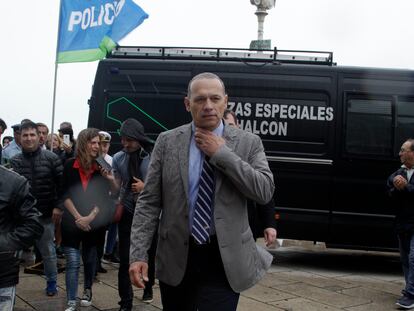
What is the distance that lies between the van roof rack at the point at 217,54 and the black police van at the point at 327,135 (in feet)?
0.40

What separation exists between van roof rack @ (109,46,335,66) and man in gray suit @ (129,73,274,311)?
5.07m

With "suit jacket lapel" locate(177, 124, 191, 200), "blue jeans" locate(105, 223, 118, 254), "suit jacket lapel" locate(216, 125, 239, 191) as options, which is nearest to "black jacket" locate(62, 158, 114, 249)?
"blue jeans" locate(105, 223, 118, 254)

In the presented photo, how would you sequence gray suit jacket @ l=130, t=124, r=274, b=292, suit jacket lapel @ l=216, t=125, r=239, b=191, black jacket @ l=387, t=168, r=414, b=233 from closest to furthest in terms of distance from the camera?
1. gray suit jacket @ l=130, t=124, r=274, b=292
2. suit jacket lapel @ l=216, t=125, r=239, b=191
3. black jacket @ l=387, t=168, r=414, b=233

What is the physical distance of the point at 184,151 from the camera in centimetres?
288

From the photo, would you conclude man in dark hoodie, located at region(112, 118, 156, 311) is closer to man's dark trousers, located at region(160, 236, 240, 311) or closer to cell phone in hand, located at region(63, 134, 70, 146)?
man's dark trousers, located at region(160, 236, 240, 311)

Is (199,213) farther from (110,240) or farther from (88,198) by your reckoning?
(110,240)

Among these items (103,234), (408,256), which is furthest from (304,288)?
(103,234)

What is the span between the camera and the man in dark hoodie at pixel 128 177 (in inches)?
199

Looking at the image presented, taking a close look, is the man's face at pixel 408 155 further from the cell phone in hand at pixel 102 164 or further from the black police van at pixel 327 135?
the cell phone in hand at pixel 102 164

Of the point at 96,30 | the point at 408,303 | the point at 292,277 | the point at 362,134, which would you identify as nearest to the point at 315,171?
the point at 362,134

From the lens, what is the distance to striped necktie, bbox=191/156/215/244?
275cm

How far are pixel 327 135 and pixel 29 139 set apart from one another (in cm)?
392

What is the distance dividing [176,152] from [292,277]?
15.5ft

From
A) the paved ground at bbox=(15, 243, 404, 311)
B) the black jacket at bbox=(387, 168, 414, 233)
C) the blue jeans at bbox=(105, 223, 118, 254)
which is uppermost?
the black jacket at bbox=(387, 168, 414, 233)
